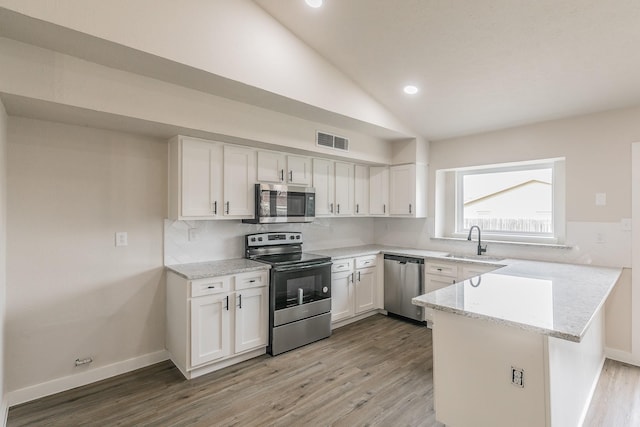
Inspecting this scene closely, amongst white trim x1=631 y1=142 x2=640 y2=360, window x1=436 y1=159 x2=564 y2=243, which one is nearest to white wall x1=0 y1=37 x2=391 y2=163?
window x1=436 y1=159 x2=564 y2=243

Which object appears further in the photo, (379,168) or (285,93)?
(379,168)

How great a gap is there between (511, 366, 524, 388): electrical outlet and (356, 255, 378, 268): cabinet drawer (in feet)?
8.19

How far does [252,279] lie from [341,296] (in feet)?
4.34

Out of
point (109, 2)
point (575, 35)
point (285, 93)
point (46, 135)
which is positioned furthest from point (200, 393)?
point (575, 35)

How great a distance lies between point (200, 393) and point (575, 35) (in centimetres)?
400

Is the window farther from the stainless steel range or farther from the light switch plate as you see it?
the light switch plate

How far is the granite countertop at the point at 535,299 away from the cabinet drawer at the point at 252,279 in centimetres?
165

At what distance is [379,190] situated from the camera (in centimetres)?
466

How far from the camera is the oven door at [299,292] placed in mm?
3195

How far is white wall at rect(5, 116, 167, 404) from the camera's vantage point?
8.00ft

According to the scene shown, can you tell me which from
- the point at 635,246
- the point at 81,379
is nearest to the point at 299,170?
the point at 81,379

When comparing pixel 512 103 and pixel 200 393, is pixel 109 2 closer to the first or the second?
pixel 200 393

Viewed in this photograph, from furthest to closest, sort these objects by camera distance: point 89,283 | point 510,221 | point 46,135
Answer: point 510,221 < point 89,283 < point 46,135

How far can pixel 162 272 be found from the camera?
3.12m
